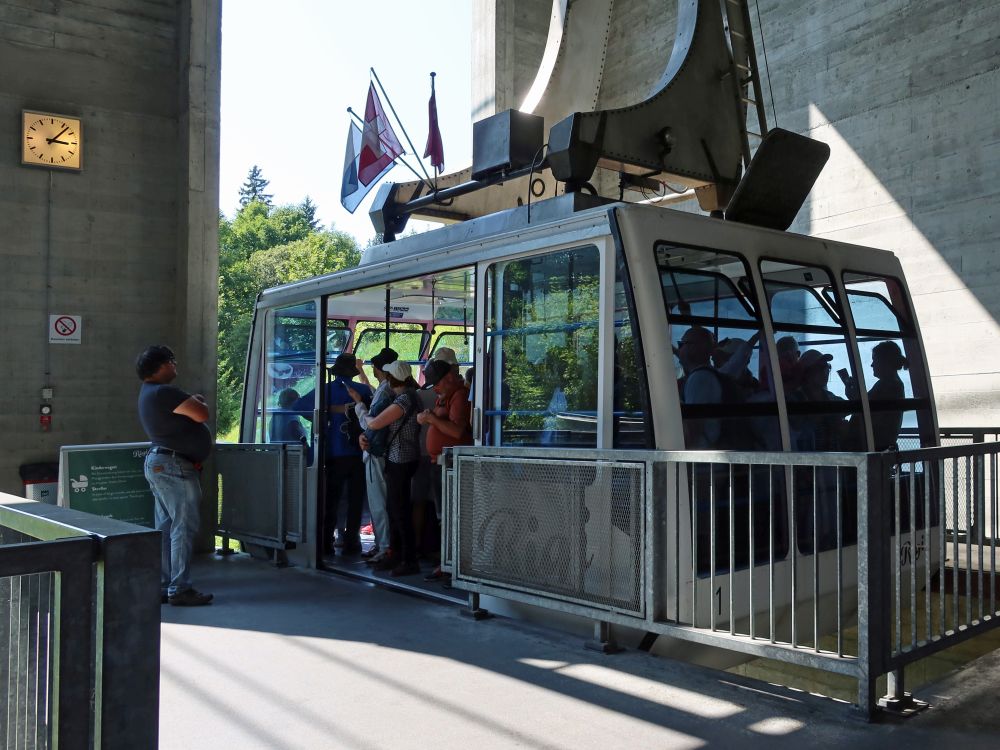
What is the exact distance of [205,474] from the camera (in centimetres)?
877

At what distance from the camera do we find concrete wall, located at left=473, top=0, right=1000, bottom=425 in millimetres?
9047

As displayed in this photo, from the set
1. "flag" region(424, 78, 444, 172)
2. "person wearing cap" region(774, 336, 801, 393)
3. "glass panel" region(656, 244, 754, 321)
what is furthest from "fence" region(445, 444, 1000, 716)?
"flag" region(424, 78, 444, 172)

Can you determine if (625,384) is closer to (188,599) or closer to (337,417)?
(188,599)

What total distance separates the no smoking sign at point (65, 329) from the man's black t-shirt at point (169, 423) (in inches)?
88.1

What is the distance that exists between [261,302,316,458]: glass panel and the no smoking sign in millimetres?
1678

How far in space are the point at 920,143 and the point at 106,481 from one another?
8.73 metres

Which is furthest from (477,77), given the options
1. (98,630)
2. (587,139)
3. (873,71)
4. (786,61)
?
(98,630)

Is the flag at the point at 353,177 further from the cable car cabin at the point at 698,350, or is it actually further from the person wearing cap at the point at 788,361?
the person wearing cap at the point at 788,361

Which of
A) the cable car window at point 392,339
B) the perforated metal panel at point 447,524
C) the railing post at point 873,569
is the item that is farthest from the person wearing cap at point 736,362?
the cable car window at point 392,339

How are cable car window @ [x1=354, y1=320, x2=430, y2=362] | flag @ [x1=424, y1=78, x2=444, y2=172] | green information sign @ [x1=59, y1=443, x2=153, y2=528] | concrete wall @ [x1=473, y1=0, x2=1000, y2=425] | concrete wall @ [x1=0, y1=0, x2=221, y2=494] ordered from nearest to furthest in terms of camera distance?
1. green information sign @ [x1=59, y1=443, x2=153, y2=528]
2. concrete wall @ [x1=0, y1=0, x2=221, y2=494]
3. cable car window @ [x1=354, y1=320, x2=430, y2=362]
4. concrete wall @ [x1=473, y1=0, x2=1000, y2=425]
5. flag @ [x1=424, y1=78, x2=444, y2=172]

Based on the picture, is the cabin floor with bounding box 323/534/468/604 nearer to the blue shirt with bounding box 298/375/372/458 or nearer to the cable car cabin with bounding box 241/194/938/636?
the blue shirt with bounding box 298/375/372/458

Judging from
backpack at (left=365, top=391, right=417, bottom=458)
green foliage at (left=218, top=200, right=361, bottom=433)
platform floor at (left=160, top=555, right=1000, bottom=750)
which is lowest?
platform floor at (left=160, top=555, right=1000, bottom=750)

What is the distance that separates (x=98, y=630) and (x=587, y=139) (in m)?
4.61

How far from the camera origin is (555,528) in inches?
199
